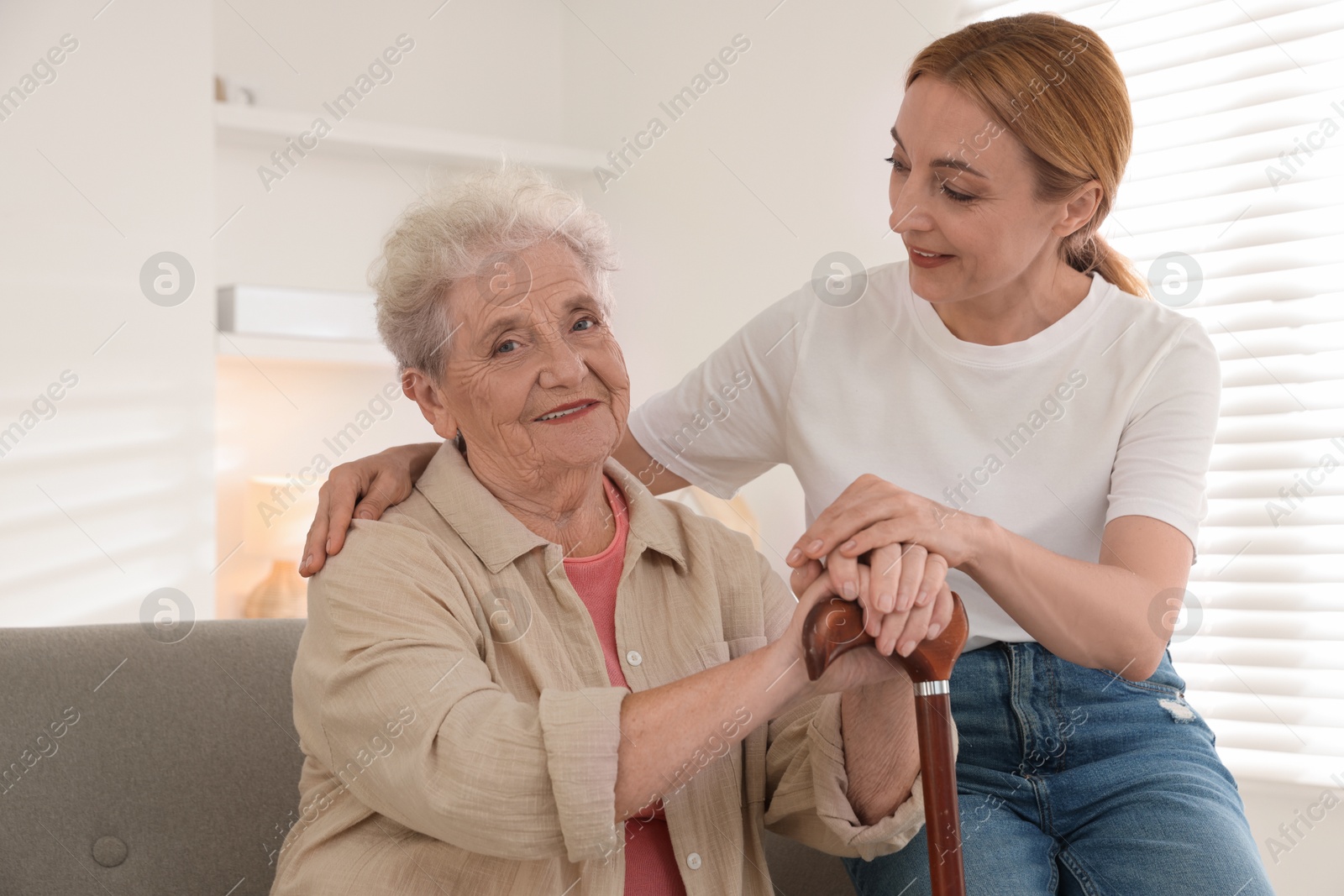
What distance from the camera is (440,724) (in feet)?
3.69

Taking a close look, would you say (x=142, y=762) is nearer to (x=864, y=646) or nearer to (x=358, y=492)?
(x=358, y=492)

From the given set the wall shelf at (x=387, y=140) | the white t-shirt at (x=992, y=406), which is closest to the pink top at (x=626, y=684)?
the white t-shirt at (x=992, y=406)

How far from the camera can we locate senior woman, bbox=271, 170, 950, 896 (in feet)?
3.70

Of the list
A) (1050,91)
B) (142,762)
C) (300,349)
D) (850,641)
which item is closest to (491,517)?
(850,641)

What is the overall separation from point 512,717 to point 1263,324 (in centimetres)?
228

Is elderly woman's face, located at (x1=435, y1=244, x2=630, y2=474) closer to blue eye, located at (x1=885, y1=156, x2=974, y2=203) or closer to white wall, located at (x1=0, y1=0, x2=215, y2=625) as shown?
blue eye, located at (x1=885, y1=156, x2=974, y2=203)

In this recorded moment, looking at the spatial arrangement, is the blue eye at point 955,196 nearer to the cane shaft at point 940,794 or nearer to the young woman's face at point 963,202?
the young woman's face at point 963,202

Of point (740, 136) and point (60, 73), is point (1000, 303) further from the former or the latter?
point (60, 73)

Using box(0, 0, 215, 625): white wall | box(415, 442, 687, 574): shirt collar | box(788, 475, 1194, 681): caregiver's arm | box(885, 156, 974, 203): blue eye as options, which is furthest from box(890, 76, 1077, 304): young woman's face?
box(0, 0, 215, 625): white wall

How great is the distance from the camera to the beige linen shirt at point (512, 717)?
1.11 meters

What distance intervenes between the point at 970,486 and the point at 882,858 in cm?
53

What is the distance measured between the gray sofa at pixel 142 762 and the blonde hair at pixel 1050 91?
3.47 feet

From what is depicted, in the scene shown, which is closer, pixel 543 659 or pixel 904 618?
pixel 904 618

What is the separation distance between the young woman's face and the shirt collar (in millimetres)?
502
